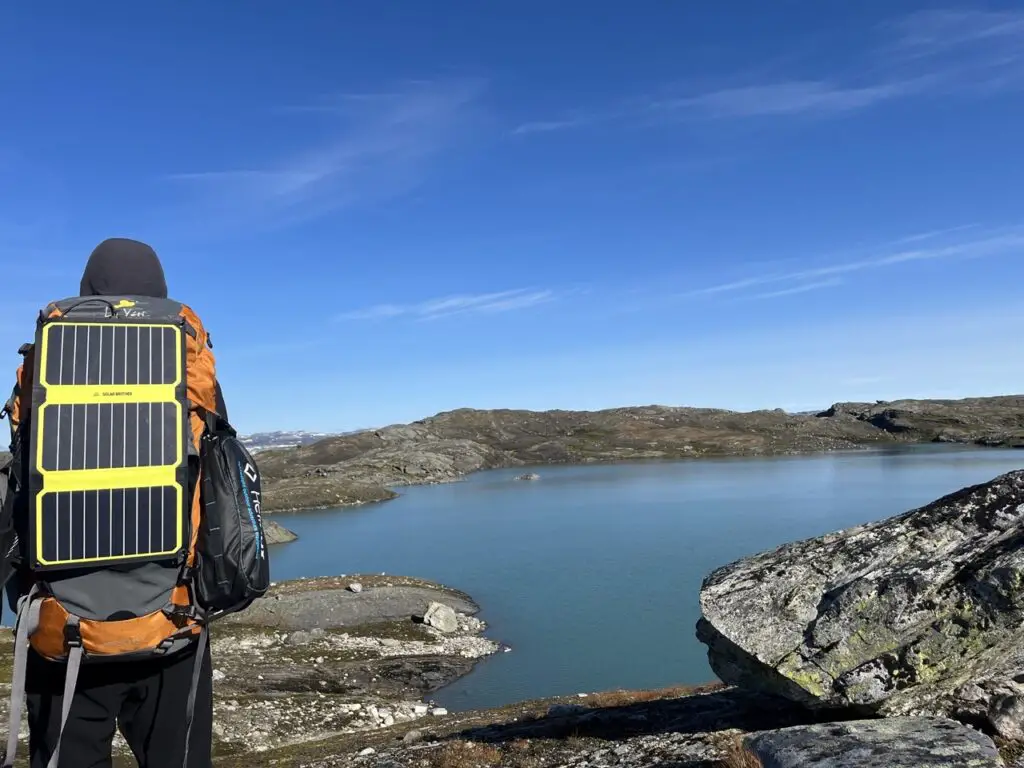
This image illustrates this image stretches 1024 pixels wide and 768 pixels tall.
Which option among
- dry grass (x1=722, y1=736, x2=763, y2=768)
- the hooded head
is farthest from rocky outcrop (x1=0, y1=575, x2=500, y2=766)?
Result: the hooded head

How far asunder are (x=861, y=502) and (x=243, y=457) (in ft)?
290

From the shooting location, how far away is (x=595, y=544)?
65.6m

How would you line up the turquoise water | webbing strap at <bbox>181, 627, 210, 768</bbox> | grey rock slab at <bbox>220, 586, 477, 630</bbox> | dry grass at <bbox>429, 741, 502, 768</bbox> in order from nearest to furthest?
1. webbing strap at <bbox>181, 627, 210, 768</bbox>
2. dry grass at <bbox>429, 741, 502, 768</bbox>
3. the turquoise water
4. grey rock slab at <bbox>220, 586, 477, 630</bbox>

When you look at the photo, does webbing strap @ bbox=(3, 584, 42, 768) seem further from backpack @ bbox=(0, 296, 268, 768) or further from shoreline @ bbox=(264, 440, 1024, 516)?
shoreline @ bbox=(264, 440, 1024, 516)

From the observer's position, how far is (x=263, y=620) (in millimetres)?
40969

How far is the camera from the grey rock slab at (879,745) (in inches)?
252

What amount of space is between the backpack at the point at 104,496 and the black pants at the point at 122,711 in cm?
15

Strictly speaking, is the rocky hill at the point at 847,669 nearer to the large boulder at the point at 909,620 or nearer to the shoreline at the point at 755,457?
the large boulder at the point at 909,620

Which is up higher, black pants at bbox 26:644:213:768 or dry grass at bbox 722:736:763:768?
black pants at bbox 26:644:213:768

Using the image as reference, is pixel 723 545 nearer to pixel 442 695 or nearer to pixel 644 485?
pixel 442 695

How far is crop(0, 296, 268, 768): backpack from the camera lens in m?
4.46

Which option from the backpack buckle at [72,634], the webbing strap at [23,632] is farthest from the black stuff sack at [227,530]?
the webbing strap at [23,632]

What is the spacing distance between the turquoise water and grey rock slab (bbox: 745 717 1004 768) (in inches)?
929

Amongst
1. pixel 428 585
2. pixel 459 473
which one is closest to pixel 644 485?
pixel 459 473
